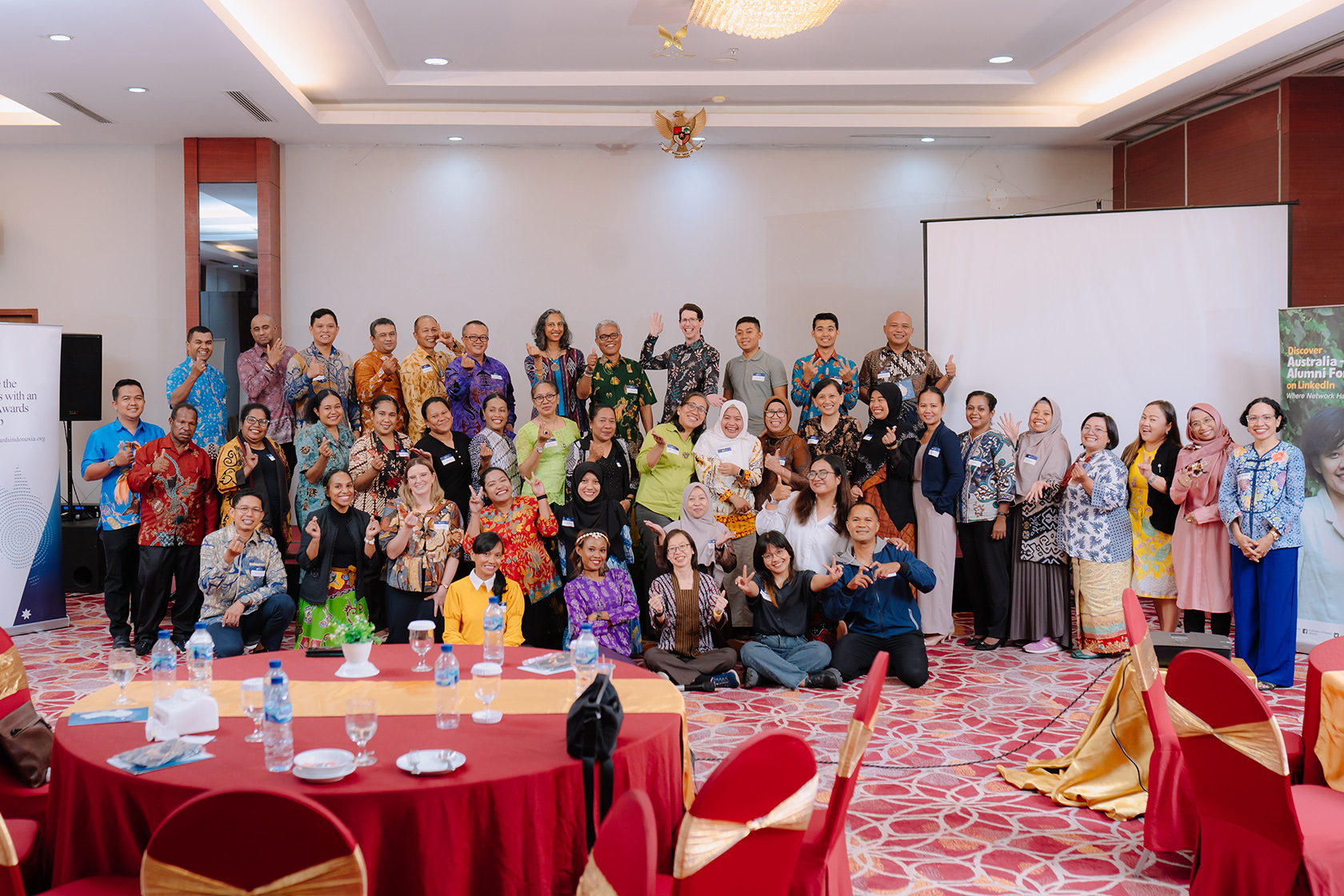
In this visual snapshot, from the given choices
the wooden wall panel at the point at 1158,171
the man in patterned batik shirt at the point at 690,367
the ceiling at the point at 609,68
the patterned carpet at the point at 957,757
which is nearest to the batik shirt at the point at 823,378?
the man in patterned batik shirt at the point at 690,367

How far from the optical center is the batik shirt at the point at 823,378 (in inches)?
255

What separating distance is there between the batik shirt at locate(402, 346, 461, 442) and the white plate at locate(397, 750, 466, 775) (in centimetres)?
450

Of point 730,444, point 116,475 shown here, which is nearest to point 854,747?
point 730,444

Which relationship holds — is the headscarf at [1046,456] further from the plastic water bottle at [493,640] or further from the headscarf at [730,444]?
the plastic water bottle at [493,640]

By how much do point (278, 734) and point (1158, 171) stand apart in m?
8.21

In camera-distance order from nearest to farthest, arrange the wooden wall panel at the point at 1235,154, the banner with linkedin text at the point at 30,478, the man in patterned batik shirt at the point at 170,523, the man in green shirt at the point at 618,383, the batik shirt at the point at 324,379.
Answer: the man in patterned batik shirt at the point at 170,523 → the banner with linkedin text at the point at 30,478 → the man in green shirt at the point at 618,383 → the batik shirt at the point at 324,379 → the wooden wall panel at the point at 1235,154

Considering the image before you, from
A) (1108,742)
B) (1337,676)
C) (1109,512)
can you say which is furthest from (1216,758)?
(1109,512)

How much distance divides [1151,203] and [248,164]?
297 inches

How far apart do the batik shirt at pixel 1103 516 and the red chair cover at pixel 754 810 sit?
426cm

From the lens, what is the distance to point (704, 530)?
5508 millimetres

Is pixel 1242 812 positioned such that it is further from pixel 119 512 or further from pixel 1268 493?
pixel 119 512

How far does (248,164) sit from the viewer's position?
305 inches

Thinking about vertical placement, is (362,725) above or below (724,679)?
above

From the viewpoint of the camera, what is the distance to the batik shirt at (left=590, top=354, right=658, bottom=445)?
641 cm
